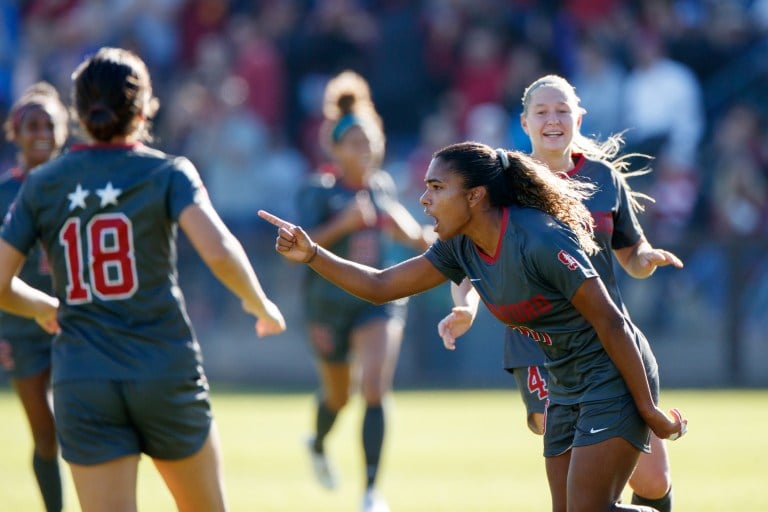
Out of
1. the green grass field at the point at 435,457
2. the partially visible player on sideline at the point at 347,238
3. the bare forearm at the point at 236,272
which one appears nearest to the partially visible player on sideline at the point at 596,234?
the bare forearm at the point at 236,272

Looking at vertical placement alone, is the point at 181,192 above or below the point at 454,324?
above

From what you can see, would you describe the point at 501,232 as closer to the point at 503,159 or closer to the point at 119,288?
the point at 503,159

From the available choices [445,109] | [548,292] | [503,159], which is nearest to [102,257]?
[503,159]

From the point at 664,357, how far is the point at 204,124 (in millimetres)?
6694

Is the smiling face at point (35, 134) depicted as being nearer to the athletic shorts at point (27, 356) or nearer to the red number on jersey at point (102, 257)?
the athletic shorts at point (27, 356)

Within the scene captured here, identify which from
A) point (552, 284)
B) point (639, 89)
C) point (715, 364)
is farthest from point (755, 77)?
point (552, 284)

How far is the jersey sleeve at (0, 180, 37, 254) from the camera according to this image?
4.70 metres

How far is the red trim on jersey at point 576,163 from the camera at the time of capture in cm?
570

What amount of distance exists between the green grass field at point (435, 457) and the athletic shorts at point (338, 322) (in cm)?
100

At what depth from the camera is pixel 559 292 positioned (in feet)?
15.4

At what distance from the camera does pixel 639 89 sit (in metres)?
15.0

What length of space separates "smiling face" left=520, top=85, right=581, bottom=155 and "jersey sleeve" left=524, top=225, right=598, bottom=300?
1.06 metres

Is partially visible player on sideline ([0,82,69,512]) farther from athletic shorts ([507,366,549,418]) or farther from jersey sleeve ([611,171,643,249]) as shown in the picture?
jersey sleeve ([611,171,643,249])

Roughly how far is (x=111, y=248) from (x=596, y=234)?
216cm
